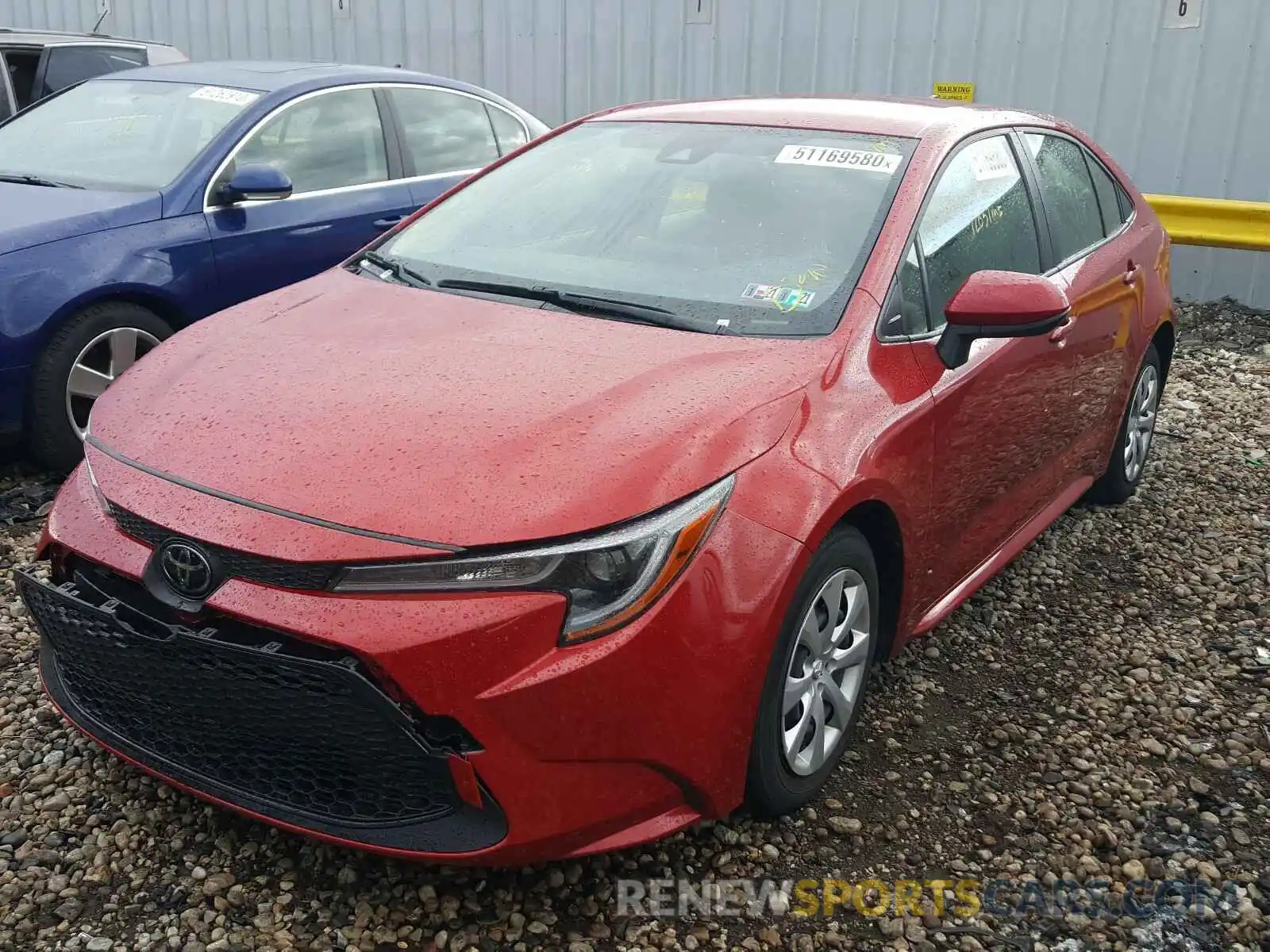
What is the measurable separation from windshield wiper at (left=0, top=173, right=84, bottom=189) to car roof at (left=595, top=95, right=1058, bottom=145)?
2.49m

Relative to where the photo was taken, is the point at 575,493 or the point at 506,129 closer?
the point at 575,493

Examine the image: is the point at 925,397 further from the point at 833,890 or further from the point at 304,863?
the point at 304,863

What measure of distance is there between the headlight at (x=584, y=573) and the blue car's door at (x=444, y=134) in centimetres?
392

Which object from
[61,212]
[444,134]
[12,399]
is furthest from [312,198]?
[12,399]

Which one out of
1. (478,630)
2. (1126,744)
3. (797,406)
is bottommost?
(1126,744)

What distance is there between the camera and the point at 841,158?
10.9 ft

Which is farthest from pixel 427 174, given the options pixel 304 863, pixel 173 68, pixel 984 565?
pixel 304 863

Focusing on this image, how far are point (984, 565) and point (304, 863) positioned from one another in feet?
6.99

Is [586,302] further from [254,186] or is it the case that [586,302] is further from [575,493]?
[254,186]

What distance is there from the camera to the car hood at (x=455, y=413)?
222 cm

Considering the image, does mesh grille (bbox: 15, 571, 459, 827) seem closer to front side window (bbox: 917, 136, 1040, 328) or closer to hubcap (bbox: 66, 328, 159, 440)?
front side window (bbox: 917, 136, 1040, 328)

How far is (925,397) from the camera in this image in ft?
9.66

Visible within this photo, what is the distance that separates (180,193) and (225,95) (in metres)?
0.78

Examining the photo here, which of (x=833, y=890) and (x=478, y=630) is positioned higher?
(x=478, y=630)
